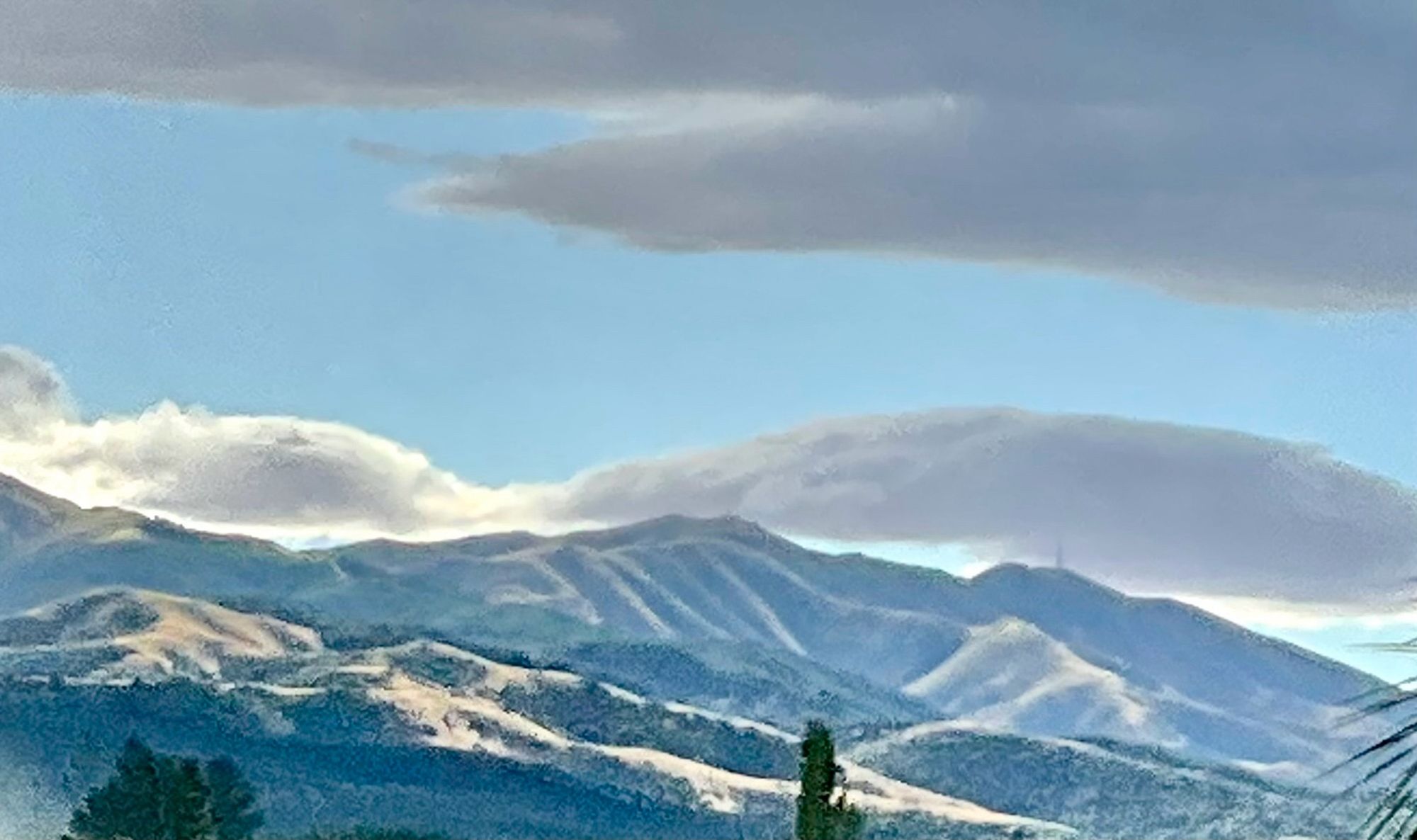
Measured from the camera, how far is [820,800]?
238ft

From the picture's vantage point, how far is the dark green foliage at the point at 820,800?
71438 mm

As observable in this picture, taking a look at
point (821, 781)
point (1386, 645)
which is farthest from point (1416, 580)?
point (821, 781)

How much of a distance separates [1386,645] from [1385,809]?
1.45 meters

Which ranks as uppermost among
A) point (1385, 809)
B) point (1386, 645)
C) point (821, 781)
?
point (821, 781)

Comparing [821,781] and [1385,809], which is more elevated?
[821,781]

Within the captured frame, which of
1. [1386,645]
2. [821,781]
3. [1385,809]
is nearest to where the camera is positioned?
[1385,809]

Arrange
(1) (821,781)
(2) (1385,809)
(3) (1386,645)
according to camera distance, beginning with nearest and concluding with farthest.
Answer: (2) (1385,809) → (3) (1386,645) → (1) (821,781)

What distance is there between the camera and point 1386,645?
12367 mm

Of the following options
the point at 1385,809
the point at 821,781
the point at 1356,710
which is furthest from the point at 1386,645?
the point at 821,781

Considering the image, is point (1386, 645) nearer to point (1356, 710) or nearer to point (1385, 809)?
point (1356, 710)

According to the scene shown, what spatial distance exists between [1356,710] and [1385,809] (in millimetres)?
1787

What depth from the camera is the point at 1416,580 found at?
11.5 metres

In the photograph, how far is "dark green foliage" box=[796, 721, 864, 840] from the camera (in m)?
71.4

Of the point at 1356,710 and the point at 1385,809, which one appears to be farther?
the point at 1356,710
